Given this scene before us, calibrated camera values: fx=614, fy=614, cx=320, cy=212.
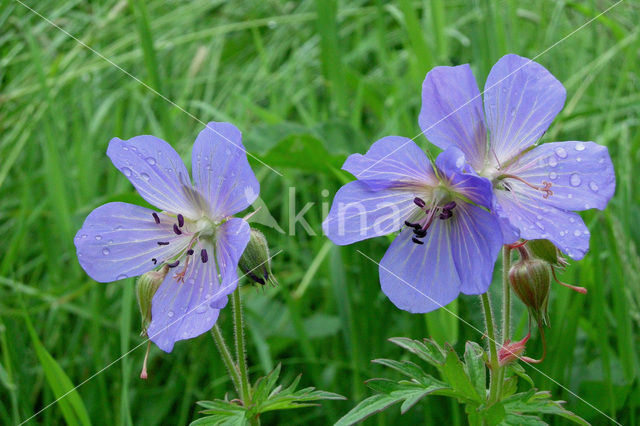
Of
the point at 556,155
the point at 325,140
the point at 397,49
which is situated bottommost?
the point at 556,155

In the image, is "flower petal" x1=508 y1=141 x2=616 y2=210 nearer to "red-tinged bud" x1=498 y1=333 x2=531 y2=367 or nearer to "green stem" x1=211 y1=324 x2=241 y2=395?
"red-tinged bud" x1=498 y1=333 x2=531 y2=367

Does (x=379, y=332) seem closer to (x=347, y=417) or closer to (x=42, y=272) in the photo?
(x=347, y=417)

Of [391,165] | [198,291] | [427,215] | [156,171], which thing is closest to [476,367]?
[427,215]

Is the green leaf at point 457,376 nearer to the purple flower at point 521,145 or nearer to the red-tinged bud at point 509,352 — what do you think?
the red-tinged bud at point 509,352

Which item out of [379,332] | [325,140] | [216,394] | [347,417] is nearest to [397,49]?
[325,140]

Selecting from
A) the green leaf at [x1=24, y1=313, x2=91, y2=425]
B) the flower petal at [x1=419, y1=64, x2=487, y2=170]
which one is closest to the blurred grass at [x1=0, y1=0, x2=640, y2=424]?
the green leaf at [x1=24, y1=313, x2=91, y2=425]

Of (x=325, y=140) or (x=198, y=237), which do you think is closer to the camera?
(x=198, y=237)

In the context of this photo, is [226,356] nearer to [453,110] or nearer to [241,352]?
[241,352]
